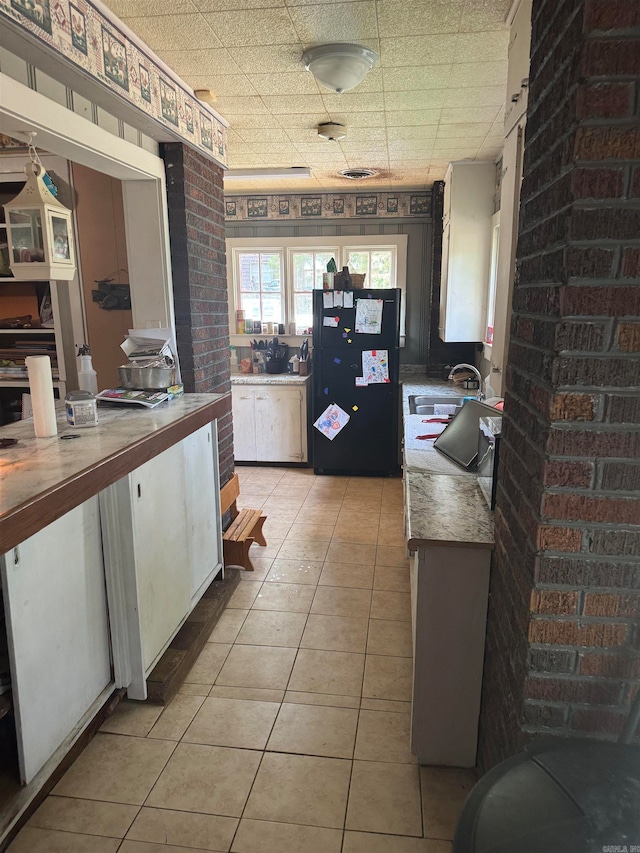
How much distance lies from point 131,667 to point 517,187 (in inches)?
88.4

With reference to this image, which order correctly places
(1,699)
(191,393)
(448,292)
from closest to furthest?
(1,699)
(191,393)
(448,292)

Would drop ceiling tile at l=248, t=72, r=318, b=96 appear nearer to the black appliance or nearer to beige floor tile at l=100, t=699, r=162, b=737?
the black appliance

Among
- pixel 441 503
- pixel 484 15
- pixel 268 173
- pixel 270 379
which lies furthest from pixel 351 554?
pixel 268 173

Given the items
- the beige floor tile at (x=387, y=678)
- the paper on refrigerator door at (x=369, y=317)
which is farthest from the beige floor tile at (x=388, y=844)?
the paper on refrigerator door at (x=369, y=317)

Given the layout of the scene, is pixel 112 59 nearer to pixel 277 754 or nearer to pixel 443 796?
pixel 277 754

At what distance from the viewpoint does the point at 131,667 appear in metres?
2.09

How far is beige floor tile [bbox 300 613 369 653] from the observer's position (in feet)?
8.39

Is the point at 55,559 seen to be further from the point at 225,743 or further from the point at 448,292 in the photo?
the point at 448,292

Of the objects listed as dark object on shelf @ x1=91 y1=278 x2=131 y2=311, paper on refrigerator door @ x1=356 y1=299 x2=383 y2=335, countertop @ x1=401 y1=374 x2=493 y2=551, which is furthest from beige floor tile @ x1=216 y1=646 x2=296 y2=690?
paper on refrigerator door @ x1=356 y1=299 x2=383 y2=335

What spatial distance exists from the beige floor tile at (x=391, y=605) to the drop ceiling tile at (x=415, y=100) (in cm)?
254

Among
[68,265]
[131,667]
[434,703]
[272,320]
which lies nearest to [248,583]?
[131,667]

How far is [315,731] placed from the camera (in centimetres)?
205

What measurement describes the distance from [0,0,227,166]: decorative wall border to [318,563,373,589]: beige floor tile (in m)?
2.42

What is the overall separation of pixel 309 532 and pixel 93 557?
6.76 ft
